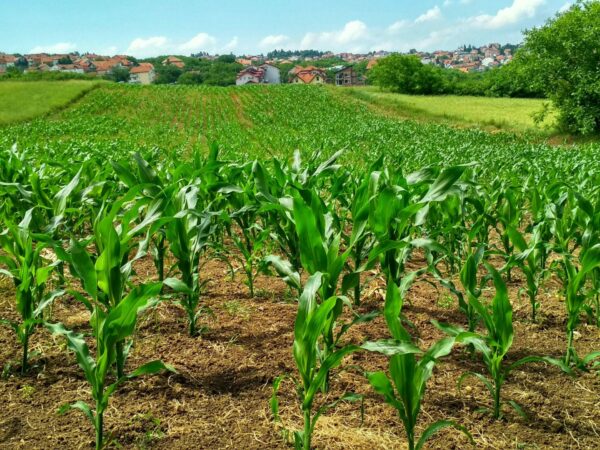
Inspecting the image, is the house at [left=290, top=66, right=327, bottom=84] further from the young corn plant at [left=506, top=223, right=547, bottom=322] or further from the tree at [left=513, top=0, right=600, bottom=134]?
the young corn plant at [left=506, top=223, right=547, bottom=322]

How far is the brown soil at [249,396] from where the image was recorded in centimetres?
245

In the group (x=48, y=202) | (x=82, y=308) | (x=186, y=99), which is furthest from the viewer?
(x=186, y=99)

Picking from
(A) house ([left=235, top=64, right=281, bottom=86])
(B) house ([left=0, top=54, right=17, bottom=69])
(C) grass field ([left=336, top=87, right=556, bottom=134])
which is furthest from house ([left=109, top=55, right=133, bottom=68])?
(C) grass field ([left=336, top=87, right=556, bottom=134])

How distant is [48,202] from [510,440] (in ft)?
14.5

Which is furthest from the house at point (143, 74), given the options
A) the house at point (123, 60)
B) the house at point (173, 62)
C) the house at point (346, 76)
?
the house at point (346, 76)

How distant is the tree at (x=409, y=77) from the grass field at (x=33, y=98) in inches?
1441

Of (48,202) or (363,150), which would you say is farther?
(363,150)

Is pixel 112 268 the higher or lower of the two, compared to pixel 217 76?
lower

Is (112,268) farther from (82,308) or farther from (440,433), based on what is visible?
(440,433)

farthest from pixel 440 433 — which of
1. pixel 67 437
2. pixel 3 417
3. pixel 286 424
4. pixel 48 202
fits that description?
pixel 48 202

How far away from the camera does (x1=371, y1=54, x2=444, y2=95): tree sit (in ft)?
214

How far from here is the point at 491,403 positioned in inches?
108

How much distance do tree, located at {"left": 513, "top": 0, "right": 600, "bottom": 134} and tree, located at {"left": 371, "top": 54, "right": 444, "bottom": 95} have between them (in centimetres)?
3888

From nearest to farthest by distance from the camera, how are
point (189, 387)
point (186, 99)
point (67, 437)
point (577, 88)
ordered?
point (67, 437) → point (189, 387) → point (577, 88) → point (186, 99)
